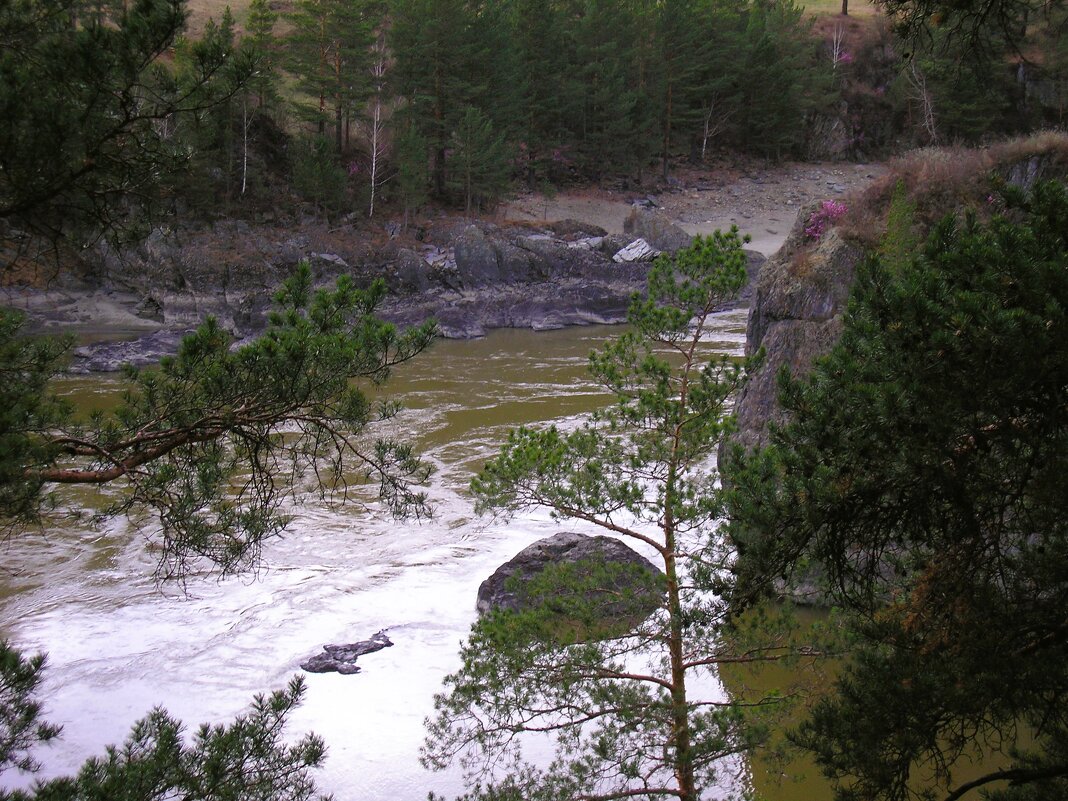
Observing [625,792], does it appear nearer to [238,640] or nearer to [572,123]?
[238,640]

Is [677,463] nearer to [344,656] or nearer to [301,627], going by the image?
[344,656]

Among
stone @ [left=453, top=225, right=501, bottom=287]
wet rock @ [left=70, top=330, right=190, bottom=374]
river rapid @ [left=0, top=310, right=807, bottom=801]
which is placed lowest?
river rapid @ [left=0, top=310, right=807, bottom=801]

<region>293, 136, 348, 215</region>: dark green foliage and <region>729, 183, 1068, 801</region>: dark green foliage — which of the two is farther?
<region>293, 136, 348, 215</region>: dark green foliage

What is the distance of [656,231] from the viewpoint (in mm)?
32000

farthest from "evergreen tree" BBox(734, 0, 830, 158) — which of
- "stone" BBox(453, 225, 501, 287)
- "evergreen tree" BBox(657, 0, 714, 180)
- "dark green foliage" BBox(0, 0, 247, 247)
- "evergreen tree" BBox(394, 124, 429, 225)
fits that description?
"dark green foliage" BBox(0, 0, 247, 247)

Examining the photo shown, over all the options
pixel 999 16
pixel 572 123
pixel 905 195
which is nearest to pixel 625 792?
pixel 999 16

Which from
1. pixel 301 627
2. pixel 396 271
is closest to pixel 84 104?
pixel 301 627

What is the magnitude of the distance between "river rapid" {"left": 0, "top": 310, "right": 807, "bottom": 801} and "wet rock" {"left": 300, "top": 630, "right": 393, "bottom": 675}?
0.34ft

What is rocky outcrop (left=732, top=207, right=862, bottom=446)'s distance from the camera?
11297 millimetres

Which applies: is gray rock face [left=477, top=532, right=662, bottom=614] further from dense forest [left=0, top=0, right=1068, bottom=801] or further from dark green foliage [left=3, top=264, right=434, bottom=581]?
dark green foliage [left=3, top=264, right=434, bottom=581]

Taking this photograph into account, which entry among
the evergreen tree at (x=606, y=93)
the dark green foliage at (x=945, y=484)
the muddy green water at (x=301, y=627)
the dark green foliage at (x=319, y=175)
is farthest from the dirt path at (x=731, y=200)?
the dark green foliage at (x=945, y=484)

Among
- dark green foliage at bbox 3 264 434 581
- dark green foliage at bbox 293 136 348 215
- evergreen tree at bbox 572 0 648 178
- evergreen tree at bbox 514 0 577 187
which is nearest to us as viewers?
dark green foliage at bbox 3 264 434 581

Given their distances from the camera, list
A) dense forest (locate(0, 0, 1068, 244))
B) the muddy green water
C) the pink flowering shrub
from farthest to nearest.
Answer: dense forest (locate(0, 0, 1068, 244)) → the pink flowering shrub → the muddy green water

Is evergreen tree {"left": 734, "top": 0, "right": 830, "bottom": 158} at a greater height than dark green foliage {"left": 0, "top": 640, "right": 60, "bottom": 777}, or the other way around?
evergreen tree {"left": 734, "top": 0, "right": 830, "bottom": 158}
